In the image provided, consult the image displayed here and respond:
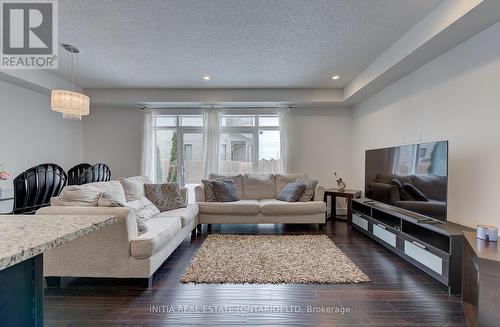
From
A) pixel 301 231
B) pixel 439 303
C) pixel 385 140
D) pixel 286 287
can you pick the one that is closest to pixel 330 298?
pixel 286 287

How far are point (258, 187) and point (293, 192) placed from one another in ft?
2.52

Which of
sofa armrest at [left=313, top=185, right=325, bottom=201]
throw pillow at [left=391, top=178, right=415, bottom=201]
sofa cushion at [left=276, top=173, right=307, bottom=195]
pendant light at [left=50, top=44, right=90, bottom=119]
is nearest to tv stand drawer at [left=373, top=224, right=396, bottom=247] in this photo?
throw pillow at [left=391, top=178, right=415, bottom=201]

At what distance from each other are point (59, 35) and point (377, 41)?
373 cm

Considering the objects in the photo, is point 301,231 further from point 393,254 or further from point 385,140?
point 385,140

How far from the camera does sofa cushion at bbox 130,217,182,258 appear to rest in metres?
2.17

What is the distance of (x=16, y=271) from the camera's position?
0.82m

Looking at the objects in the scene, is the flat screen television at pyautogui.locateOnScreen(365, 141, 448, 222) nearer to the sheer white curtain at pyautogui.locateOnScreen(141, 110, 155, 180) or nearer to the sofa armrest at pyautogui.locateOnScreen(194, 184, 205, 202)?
the sofa armrest at pyautogui.locateOnScreen(194, 184, 205, 202)

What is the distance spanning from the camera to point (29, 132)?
3939 mm

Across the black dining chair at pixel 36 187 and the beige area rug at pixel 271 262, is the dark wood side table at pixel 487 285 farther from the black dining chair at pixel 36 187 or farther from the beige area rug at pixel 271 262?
the black dining chair at pixel 36 187

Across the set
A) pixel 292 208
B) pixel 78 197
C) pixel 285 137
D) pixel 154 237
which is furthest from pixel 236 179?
pixel 78 197

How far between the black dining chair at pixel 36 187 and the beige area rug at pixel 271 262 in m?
2.36

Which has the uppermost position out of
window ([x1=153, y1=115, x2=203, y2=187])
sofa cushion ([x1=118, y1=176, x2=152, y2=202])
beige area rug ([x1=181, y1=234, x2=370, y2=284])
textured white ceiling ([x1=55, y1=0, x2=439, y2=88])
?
textured white ceiling ([x1=55, y1=0, x2=439, y2=88])

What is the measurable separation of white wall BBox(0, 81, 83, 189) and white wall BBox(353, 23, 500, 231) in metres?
5.87

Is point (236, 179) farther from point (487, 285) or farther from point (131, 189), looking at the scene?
point (487, 285)
